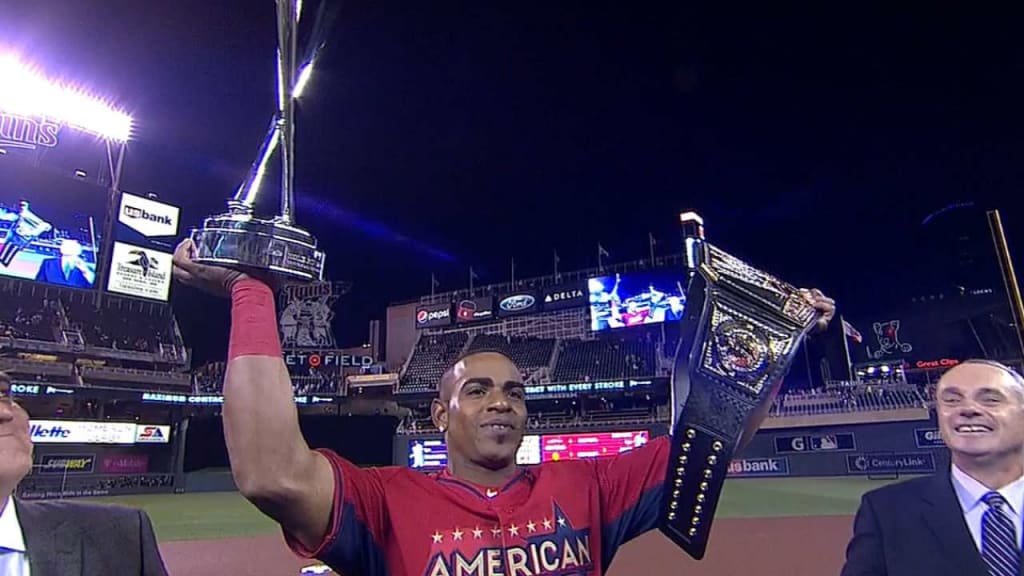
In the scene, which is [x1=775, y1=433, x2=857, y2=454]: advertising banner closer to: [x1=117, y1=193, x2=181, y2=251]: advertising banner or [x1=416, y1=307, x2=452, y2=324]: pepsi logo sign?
[x1=416, y1=307, x2=452, y2=324]: pepsi logo sign

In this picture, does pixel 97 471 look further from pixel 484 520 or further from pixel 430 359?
pixel 484 520

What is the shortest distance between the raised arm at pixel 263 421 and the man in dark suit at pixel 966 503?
7.11 feet

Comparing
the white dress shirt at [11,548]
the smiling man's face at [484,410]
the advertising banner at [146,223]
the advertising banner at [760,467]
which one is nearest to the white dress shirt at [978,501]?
the smiling man's face at [484,410]

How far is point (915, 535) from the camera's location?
243 centimetres

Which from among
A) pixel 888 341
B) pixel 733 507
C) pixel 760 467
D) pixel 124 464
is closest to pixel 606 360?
pixel 760 467

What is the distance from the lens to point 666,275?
30781 millimetres

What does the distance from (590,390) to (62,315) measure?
2453 cm

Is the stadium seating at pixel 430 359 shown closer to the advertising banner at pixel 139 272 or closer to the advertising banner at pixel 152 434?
the advertising banner at pixel 152 434

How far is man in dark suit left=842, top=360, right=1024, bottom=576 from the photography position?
234cm

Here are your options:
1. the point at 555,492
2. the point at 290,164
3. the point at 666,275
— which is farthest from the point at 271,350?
the point at 666,275

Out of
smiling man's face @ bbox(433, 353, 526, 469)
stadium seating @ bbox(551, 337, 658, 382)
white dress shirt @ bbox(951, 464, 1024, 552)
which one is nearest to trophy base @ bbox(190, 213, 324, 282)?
smiling man's face @ bbox(433, 353, 526, 469)

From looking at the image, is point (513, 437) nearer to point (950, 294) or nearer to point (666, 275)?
point (666, 275)

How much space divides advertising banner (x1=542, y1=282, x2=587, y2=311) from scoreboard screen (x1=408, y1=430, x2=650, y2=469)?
11.5 meters

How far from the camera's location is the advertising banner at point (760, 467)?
2335cm
